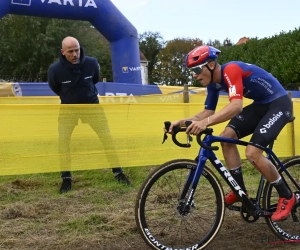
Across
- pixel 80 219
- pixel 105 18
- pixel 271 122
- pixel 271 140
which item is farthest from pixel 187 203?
pixel 105 18

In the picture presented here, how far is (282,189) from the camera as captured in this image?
4336 mm

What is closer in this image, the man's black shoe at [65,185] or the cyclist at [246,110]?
the cyclist at [246,110]

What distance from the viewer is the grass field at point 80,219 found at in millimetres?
4434

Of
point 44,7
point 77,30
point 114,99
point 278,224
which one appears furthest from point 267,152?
point 77,30

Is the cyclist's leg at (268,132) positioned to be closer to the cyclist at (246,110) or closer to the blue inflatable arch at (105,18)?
the cyclist at (246,110)

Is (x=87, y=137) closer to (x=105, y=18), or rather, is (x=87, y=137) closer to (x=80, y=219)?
(x=80, y=219)

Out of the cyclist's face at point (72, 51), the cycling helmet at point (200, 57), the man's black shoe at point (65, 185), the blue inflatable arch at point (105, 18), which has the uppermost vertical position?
the blue inflatable arch at point (105, 18)

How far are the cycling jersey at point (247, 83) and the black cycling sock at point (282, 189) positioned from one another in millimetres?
773

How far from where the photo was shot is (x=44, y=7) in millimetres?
11289

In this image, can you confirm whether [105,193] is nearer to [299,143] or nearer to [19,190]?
[19,190]

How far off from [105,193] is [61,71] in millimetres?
1884

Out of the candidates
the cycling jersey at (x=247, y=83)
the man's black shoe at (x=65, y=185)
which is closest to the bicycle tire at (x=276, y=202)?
the cycling jersey at (x=247, y=83)

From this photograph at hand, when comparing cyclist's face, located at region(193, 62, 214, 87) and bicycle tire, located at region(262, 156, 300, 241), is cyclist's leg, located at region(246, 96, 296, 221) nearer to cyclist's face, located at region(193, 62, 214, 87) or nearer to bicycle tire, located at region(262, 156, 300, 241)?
bicycle tire, located at region(262, 156, 300, 241)

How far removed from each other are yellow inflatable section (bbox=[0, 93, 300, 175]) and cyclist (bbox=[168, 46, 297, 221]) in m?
1.86
